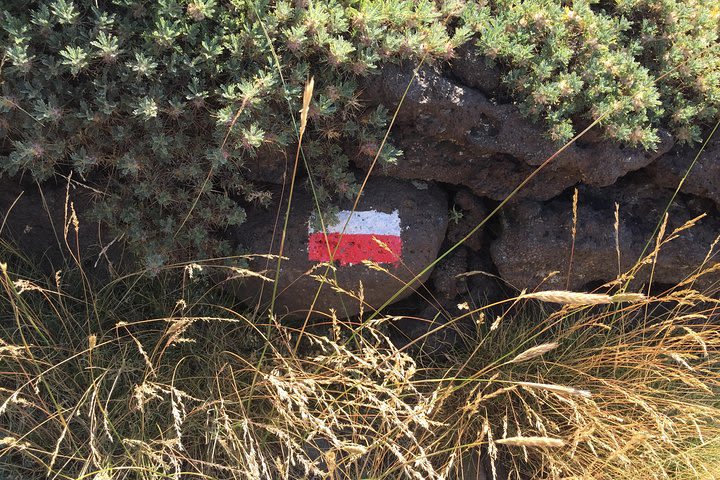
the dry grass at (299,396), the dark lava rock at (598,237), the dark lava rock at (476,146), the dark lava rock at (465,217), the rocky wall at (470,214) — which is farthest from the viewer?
the dark lava rock at (465,217)

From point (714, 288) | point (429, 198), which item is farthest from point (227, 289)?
point (714, 288)

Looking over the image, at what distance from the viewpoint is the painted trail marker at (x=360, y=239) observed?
3.45 metres

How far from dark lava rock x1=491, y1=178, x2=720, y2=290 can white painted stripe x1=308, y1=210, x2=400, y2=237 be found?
1.97 feet

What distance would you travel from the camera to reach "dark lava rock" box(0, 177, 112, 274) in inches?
136

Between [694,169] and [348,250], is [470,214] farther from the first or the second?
[694,169]

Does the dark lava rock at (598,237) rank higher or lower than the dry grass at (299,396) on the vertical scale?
higher

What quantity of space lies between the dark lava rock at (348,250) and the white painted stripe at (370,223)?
0.02 meters

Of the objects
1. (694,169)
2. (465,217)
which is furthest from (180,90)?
(694,169)

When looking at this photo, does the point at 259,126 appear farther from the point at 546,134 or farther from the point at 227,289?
the point at 546,134

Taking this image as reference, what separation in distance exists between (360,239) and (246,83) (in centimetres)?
103

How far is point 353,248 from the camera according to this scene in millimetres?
3469

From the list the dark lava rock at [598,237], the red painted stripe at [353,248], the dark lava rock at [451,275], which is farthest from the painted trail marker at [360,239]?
the dark lava rock at [598,237]

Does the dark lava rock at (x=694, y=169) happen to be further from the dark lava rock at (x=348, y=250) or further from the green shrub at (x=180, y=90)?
the green shrub at (x=180, y=90)

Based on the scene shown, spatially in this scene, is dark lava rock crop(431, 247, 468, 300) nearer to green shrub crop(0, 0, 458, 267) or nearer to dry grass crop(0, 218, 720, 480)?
dry grass crop(0, 218, 720, 480)
